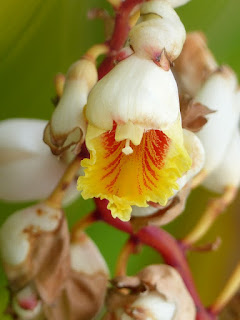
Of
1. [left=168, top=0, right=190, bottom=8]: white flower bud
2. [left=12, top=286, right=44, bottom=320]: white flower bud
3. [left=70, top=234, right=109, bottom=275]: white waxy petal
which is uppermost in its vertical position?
[left=168, top=0, right=190, bottom=8]: white flower bud

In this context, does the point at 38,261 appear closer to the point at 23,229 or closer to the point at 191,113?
the point at 23,229

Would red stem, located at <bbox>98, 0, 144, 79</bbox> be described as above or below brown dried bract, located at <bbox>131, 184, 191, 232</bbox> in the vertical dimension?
above

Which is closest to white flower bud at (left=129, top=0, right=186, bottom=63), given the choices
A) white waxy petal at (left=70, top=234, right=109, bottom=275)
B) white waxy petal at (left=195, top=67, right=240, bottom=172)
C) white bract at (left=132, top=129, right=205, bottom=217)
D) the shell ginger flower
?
the shell ginger flower

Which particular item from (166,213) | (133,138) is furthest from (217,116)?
(133,138)

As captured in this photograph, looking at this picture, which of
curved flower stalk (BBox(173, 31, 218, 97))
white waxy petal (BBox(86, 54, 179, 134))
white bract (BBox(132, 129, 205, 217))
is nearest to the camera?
white waxy petal (BBox(86, 54, 179, 134))

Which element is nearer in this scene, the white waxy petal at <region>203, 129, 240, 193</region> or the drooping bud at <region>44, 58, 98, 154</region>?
the drooping bud at <region>44, 58, 98, 154</region>

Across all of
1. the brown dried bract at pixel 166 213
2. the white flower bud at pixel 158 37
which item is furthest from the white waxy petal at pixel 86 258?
the white flower bud at pixel 158 37

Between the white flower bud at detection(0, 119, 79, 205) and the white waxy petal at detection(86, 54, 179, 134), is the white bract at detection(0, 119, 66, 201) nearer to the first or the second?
the white flower bud at detection(0, 119, 79, 205)
